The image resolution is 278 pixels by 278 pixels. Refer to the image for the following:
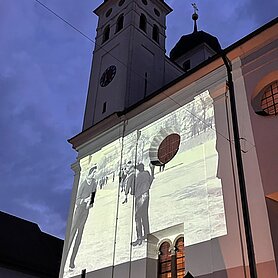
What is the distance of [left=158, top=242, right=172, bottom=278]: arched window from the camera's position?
11.4 m

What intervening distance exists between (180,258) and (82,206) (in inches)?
192

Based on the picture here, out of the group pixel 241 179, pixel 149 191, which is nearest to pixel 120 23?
pixel 149 191

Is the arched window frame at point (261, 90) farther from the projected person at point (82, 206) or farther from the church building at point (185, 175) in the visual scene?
the projected person at point (82, 206)

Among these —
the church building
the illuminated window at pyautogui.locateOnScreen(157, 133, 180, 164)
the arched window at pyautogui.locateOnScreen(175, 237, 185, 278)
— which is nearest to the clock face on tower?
the church building

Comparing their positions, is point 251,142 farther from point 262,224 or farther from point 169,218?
point 169,218

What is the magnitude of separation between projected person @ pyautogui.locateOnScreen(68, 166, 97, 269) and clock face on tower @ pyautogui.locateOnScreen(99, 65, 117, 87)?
429cm

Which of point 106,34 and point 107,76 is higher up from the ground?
point 106,34

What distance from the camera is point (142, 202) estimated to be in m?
12.7

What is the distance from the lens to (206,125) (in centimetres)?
1216

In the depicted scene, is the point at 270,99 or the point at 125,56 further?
the point at 125,56

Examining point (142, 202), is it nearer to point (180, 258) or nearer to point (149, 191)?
point (149, 191)

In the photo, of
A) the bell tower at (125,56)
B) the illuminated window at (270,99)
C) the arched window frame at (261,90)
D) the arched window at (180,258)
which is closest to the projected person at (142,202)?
the arched window at (180,258)

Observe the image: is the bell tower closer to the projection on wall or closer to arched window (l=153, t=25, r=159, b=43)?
arched window (l=153, t=25, r=159, b=43)

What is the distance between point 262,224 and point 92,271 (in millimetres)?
6040
